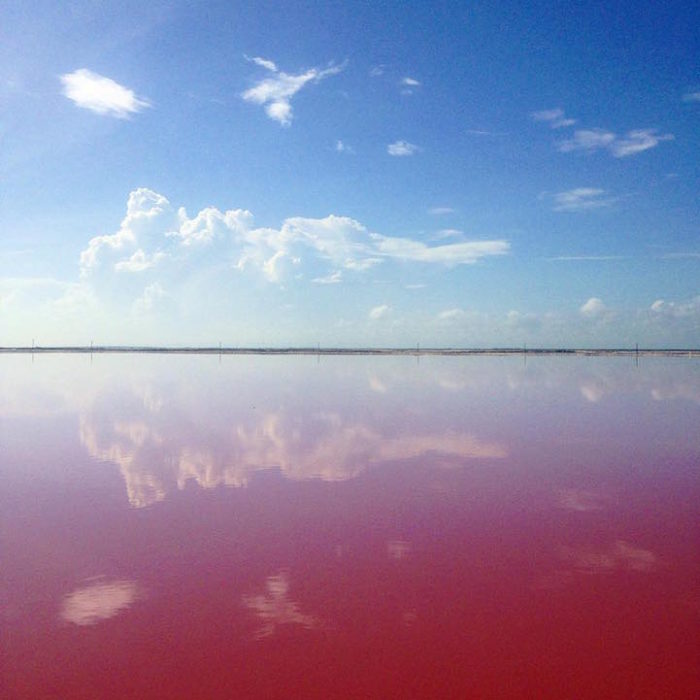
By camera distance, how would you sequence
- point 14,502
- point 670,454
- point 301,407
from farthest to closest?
point 301,407
point 670,454
point 14,502

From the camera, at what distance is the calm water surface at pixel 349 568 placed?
19.7ft

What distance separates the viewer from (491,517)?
1117 cm

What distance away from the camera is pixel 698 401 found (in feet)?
105

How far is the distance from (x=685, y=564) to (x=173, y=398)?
28.2 meters

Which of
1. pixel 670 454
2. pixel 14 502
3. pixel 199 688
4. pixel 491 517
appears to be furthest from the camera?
pixel 670 454

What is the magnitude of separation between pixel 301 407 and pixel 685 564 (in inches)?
826

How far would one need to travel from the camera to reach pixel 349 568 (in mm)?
8547

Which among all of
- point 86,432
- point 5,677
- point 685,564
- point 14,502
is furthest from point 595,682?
point 86,432

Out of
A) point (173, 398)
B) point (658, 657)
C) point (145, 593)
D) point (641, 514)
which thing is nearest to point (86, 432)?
point (173, 398)

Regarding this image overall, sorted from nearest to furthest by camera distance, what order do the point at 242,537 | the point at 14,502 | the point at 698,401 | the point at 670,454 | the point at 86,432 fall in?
the point at 242,537, the point at 14,502, the point at 670,454, the point at 86,432, the point at 698,401

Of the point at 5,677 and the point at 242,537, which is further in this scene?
the point at 242,537

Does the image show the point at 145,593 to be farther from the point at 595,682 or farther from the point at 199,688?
the point at 595,682

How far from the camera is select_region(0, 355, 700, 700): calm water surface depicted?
237 inches

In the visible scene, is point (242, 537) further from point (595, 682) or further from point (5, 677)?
point (595, 682)
